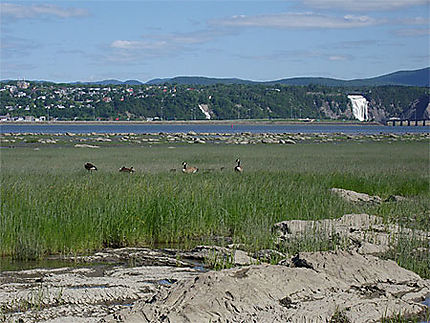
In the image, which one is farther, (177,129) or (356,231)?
(177,129)

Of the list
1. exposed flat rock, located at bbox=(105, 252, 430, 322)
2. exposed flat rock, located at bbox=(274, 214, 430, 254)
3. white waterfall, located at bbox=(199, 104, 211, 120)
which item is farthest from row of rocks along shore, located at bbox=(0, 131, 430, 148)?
white waterfall, located at bbox=(199, 104, 211, 120)

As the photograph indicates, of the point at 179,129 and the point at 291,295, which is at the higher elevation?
the point at 291,295

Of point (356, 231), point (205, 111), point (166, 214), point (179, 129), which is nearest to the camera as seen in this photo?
point (356, 231)

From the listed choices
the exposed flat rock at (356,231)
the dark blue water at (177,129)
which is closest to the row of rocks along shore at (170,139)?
the dark blue water at (177,129)

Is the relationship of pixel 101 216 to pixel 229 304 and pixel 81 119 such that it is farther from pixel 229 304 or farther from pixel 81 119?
pixel 81 119

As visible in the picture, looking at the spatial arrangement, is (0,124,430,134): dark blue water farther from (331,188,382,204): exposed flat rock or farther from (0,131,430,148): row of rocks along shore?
(331,188,382,204): exposed flat rock

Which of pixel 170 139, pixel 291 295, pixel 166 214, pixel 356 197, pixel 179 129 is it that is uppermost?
pixel 166 214

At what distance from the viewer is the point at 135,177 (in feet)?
67.2

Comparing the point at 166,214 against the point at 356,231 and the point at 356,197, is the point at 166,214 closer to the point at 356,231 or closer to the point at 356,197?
the point at 356,231

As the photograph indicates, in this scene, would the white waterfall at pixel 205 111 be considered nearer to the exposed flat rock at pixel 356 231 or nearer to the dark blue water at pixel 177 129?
the dark blue water at pixel 177 129

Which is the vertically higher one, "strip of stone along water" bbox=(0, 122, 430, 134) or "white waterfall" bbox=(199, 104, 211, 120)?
"white waterfall" bbox=(199, 104, 211, 120)

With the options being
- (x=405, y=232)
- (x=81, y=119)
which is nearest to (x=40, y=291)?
(x=405, y=232)

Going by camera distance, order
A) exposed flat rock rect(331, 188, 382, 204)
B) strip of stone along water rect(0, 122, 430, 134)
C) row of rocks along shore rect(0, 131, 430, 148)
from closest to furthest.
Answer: exposed flat rock rect(331, 188, 382, 204), row of rocks along shore rect(0, 131, 430, 148), strip of stone along water rect(0, 122, 430, 134)

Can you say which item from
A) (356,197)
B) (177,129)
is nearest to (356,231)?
(356,197)
